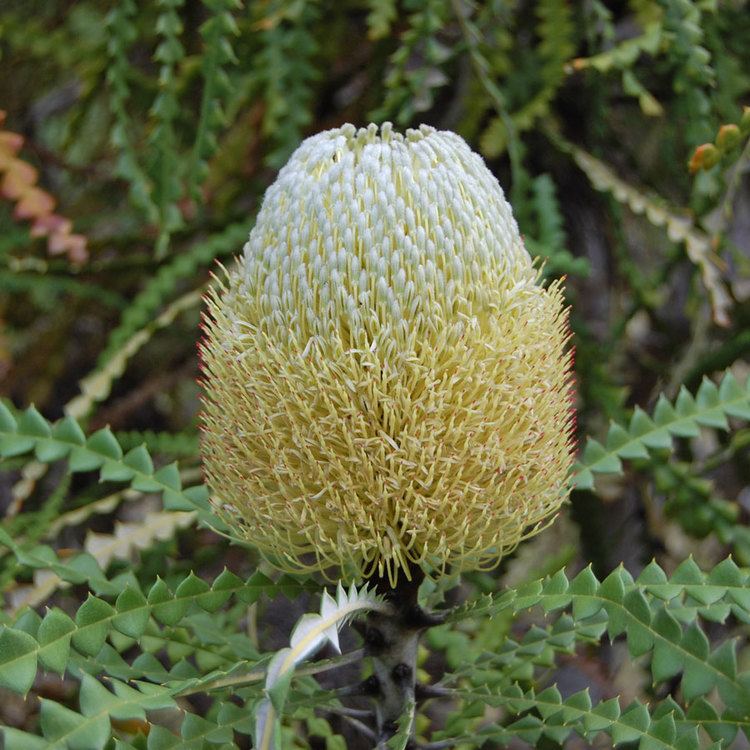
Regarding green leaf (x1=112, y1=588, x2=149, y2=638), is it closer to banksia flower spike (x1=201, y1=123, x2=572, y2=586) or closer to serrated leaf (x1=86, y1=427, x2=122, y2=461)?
banksia flower spike (x1=201, y1=123, x2=572, y2=586)

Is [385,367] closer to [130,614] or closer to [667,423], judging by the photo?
[130,614]

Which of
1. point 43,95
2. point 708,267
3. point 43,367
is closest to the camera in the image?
point 708,267

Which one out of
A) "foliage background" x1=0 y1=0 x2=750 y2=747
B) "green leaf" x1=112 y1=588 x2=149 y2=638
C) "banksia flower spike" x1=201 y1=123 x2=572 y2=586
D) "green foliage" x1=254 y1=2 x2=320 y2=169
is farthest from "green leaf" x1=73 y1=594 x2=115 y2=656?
"green foliage" x1=254 y1=2 x2=320 y2=169

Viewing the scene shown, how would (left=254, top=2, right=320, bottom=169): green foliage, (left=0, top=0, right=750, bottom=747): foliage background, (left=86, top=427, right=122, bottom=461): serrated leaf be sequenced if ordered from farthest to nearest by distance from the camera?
(left=254, top=2, right=320, bottom=169): green foliage
(left=0, top=0, right=750, bottom=747): foliage background
(left=86, top=427, right=122, bottom=461): serrated leaf

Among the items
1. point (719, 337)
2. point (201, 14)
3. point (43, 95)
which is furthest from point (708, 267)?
point (43, 95)

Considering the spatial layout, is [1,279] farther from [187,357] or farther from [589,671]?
[589,671]

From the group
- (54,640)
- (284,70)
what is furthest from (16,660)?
(284,70)
